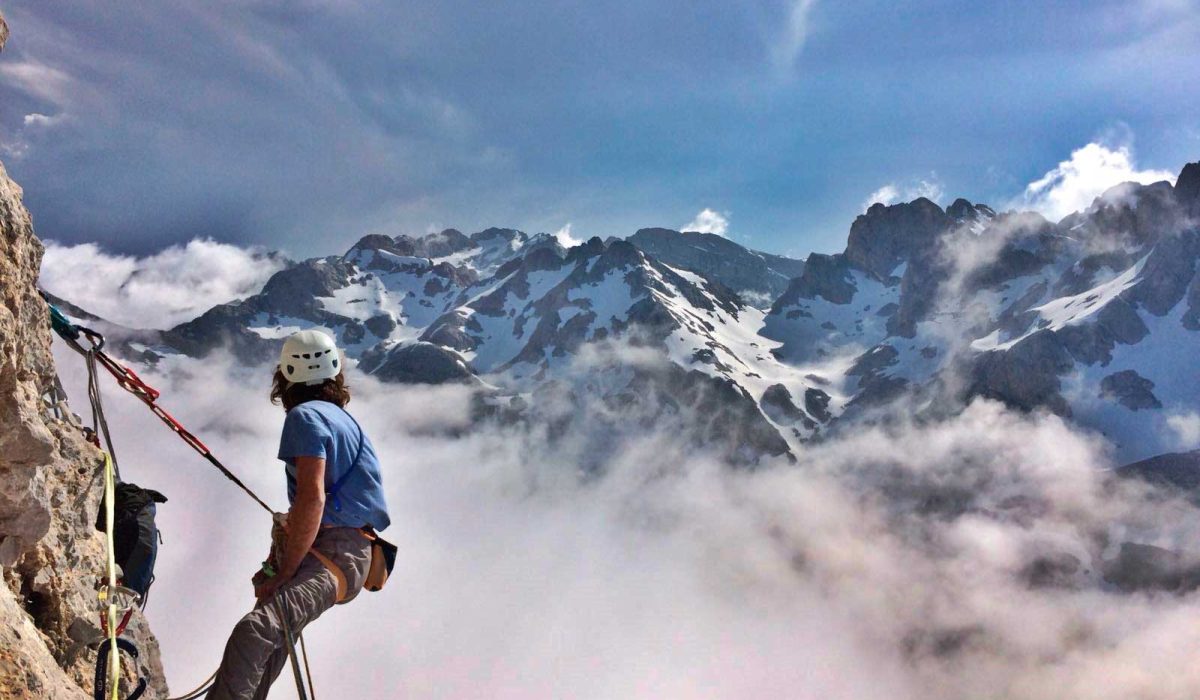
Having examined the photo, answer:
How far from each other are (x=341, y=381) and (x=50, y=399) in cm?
373

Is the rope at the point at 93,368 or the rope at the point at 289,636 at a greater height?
the rope at the point at 93,368

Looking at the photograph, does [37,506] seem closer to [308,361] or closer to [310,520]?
[308,361]

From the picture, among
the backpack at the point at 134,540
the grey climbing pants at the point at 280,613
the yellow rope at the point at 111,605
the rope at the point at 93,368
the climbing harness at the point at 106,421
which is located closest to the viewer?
Result: the yellow rope at the point at 111,605

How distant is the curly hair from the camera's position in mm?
7262

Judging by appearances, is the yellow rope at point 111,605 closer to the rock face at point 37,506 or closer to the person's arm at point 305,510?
the rock face at point 37,506

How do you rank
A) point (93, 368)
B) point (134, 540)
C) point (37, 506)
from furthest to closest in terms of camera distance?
point (134, 540)
point (93, 368)
point (37, 506)

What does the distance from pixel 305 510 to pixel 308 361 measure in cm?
173

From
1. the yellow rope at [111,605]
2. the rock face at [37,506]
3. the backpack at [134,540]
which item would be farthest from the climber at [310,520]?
the backpack at [134,540]

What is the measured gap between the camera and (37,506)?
23.2ft

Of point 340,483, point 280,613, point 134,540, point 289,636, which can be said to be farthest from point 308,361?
point 134,540

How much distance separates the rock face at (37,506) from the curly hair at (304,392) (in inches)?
83.5

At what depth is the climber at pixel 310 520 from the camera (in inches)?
241

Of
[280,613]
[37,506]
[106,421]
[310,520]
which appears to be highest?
[106,421]

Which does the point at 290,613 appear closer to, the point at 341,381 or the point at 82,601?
the point at 341,381
